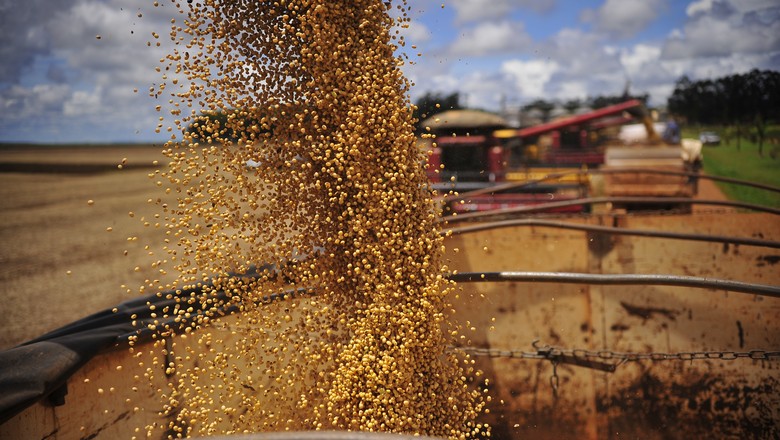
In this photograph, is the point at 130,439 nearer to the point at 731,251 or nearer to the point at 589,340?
the point at 589,340

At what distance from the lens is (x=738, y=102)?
9500mm

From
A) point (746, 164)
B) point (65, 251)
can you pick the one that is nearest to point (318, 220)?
point (65, 251)

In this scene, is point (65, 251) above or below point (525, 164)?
below

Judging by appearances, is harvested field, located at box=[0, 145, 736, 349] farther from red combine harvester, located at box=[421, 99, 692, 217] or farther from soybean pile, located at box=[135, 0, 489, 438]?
red combine harvester, located at box=[421, 99, 692, 217]

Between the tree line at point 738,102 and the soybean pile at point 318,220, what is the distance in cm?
757

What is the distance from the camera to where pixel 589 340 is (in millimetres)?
4020

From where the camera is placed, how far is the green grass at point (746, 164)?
983 cm

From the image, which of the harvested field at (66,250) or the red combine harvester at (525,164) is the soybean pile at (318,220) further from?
the red combine harvester at (525,164)

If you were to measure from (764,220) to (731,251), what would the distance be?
643 mm

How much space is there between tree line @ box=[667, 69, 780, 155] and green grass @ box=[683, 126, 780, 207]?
23cm

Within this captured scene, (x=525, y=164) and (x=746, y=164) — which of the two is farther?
(x=746, y=164)

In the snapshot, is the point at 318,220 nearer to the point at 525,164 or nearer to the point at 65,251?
the point at 525,164

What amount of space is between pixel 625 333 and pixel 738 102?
7.51 m

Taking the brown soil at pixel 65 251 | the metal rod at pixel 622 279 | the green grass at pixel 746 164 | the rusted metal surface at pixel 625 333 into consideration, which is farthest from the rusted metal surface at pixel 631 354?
the green grass at pixel 746 164
